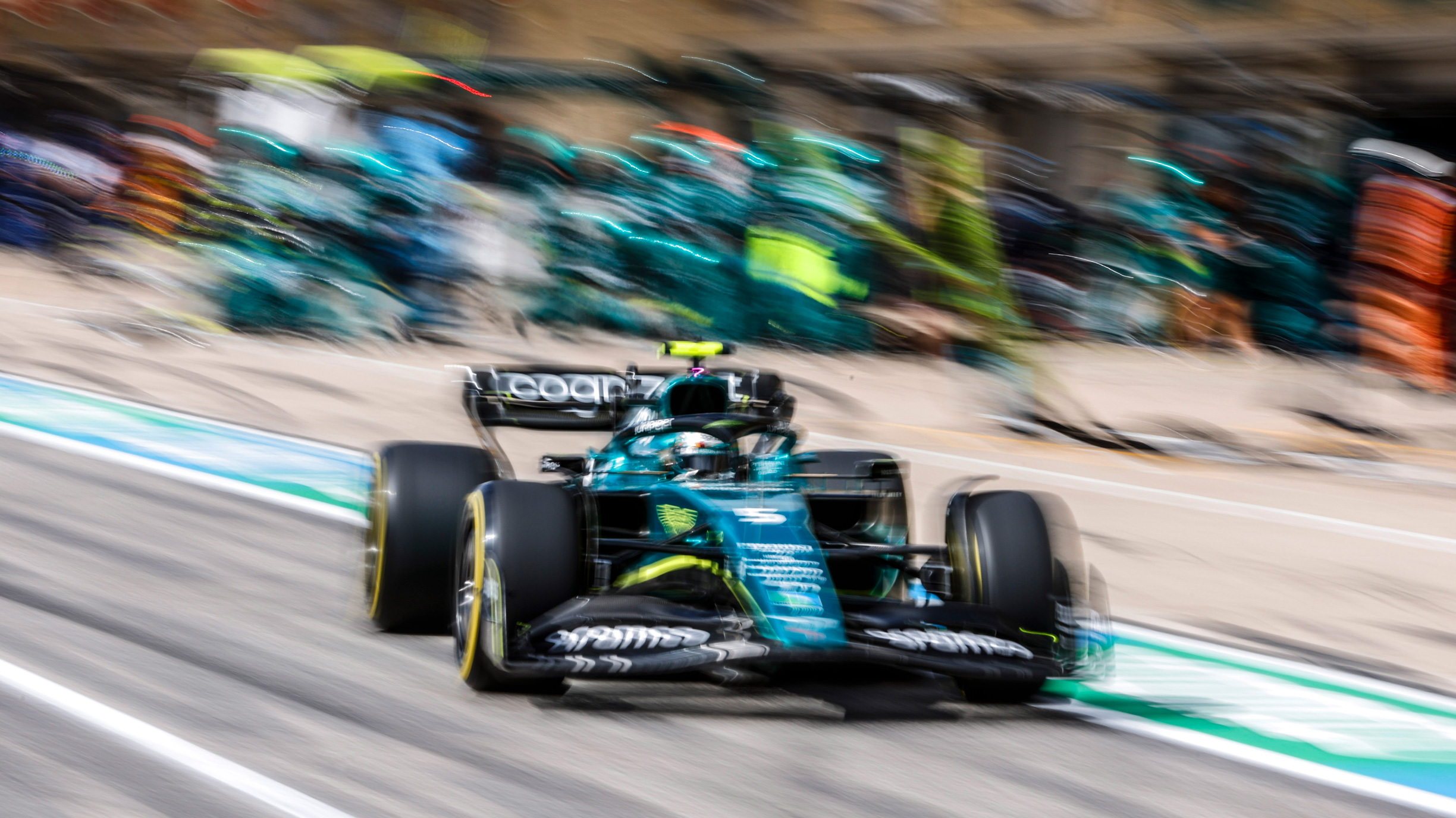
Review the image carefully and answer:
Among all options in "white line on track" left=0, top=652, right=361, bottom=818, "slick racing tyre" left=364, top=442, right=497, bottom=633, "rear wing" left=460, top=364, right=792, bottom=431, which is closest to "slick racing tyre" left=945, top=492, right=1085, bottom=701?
"rear wing" left=460, top=364, right=792, bottom=431

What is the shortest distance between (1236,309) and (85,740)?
56.7ft

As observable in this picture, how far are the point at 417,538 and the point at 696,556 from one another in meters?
1.22

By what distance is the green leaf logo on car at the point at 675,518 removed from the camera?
6.00 m

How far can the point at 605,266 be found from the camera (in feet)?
67.3

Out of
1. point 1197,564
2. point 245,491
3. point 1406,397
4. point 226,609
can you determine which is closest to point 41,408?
point 245,491

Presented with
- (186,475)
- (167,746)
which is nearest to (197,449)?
(186,475)

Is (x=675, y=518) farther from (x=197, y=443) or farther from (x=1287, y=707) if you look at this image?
(x=197, y=443)

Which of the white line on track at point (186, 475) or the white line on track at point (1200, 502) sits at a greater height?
the white line on track at point (1200, 502)

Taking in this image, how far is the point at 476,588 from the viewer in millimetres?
5496

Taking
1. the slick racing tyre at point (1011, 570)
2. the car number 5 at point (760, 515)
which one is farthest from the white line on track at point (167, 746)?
the slick racing tyre at point (1011, 570)

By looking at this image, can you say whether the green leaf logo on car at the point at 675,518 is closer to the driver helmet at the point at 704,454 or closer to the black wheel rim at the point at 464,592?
the driver helmet at the point at 704,454

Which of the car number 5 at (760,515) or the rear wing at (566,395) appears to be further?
the rear wing at (566,395)

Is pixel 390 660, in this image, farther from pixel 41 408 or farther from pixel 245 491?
pixel 41 408

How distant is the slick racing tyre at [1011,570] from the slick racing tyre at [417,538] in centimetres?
187
